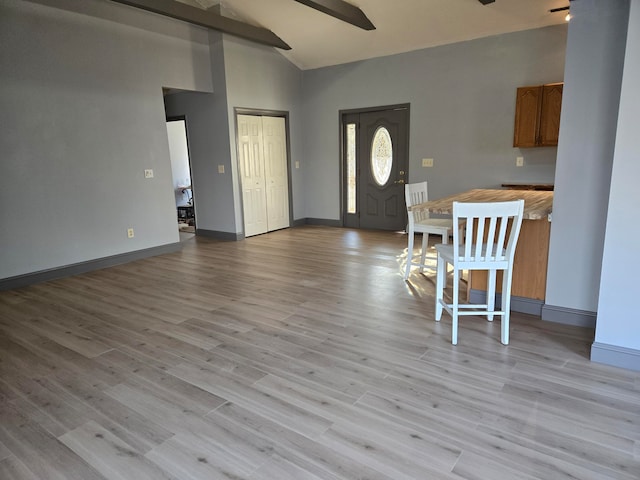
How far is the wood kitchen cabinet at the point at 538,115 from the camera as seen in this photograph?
5020mm

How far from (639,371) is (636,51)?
1870mm

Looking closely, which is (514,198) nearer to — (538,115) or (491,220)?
(491,220)

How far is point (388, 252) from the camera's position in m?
5.61

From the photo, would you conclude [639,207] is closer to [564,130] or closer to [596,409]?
[564,130]

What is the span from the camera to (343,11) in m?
5.18

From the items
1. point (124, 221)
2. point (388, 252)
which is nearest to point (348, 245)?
point (388, 252)

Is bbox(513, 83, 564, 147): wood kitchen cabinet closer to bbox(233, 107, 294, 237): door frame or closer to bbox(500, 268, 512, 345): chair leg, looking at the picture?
bbox(500, 268, 512, 345): chair leg

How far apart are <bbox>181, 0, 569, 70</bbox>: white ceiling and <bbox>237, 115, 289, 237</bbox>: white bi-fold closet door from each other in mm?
1423

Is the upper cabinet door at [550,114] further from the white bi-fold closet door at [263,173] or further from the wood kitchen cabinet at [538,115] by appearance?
the white bi-fold closet door at [263,173]

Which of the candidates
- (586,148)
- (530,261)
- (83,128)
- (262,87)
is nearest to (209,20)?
(262,87)

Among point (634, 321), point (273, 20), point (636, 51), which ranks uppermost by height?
point (273, 20)

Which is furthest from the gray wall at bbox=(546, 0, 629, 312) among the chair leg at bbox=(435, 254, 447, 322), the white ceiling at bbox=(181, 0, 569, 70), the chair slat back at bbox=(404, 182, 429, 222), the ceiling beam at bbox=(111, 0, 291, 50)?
the ceiling beam at bbox=(111, 0, 291, 50)

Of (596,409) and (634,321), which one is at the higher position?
(634,321)

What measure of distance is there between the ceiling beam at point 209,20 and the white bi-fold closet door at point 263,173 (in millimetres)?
1191
